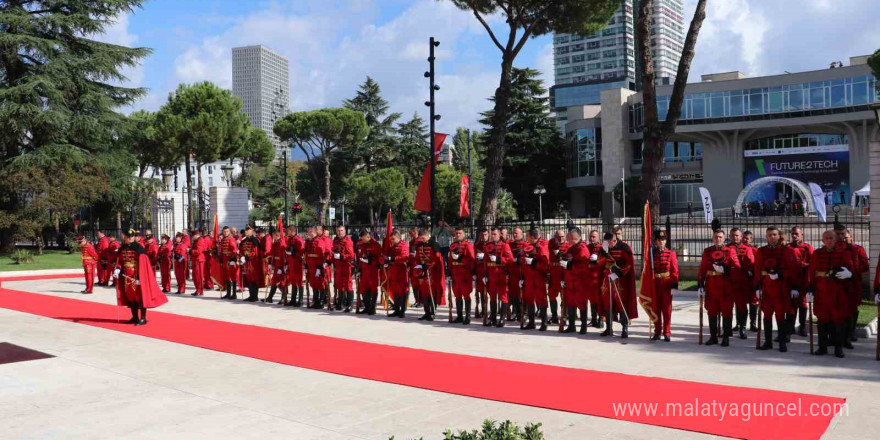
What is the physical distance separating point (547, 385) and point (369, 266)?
739cm

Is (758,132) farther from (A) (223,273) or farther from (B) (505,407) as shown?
(B) (505,407)

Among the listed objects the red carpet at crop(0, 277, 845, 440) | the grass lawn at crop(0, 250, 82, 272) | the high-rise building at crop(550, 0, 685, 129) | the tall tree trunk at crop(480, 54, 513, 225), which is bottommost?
the red carpet at crop(0, 277, 845, 440)

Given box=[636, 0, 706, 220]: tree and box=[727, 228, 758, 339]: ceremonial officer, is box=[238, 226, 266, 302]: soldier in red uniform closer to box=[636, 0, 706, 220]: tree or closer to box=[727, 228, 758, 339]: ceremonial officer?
box=[636, 0, 706, 220]: tree

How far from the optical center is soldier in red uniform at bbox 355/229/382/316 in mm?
15117

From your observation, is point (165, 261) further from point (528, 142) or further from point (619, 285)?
point (528, 142)

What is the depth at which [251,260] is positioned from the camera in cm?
1833

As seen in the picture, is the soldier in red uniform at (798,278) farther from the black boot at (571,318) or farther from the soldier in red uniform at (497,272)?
the soldier in red uniform at (497,272)

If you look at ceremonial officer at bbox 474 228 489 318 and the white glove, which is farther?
ceremonial officer at bbox 474 228 489 318

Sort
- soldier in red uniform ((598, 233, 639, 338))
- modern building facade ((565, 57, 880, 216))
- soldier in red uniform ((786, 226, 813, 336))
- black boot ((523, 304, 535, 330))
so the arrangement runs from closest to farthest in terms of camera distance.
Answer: soldier in red uniform ((786, 226, 813, 336))
soldier in red uniform ((598, 233, 639, 338))
black boot ((523, 304, 535, 330))
modern building facade ((565, 57, 880, 216))

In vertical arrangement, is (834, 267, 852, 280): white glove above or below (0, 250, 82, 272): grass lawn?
above

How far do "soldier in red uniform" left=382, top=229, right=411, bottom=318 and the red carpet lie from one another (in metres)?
2.68

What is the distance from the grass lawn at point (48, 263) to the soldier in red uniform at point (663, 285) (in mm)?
29212

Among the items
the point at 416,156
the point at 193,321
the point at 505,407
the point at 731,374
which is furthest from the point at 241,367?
the point at 416,156

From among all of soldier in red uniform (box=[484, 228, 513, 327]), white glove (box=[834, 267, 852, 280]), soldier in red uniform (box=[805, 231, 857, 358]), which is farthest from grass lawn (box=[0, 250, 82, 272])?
white glove (box=[834, 267, 852, 280])
